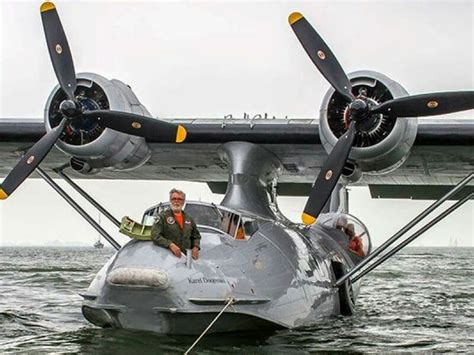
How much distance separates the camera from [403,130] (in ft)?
32.0

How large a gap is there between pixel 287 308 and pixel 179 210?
176cm

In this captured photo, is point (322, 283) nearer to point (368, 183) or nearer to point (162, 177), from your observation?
point (368, 183)

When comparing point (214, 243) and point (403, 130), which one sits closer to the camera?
point (214, 243)

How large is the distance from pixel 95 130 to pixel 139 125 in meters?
0.75

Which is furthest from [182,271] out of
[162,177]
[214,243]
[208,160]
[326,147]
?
[162,177]

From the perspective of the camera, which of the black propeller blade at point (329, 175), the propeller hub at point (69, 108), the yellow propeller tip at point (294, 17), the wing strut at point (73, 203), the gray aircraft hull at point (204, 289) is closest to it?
the gray aircraft hull at point (204, 289)

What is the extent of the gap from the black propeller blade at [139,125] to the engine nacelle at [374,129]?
2.02 meters

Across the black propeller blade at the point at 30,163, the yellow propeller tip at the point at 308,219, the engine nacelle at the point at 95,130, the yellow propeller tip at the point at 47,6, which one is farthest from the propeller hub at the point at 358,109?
the yellow propeller tip at the point at 47,6

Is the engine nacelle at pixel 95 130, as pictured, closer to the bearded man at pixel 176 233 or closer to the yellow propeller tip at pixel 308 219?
the bearded man at pixel 176 233

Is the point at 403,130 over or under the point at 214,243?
over

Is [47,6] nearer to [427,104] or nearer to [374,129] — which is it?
[374,129]

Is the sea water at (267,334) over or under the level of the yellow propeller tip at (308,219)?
under

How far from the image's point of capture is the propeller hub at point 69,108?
32.7 ft

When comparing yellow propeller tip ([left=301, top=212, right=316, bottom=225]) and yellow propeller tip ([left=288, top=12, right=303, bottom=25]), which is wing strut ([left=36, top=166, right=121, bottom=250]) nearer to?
yellow propeller tip ([left=301, top=212, right=316, bottom=225])
